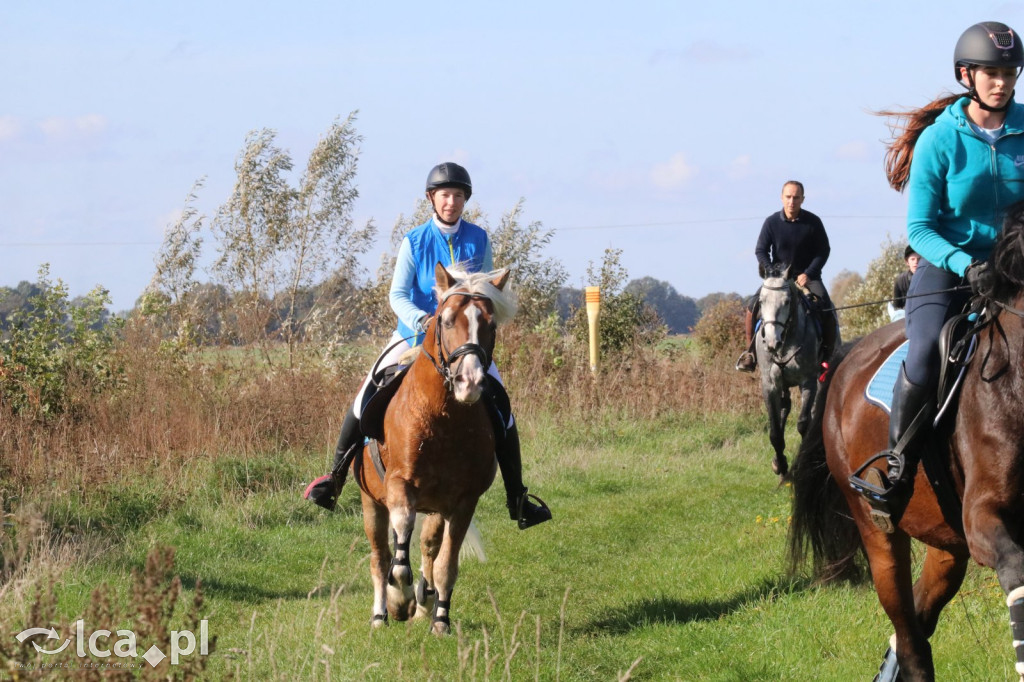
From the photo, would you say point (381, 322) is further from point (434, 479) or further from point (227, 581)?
point (434, 479)

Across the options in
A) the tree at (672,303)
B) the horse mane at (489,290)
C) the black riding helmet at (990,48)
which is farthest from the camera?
the tree at (672,303)

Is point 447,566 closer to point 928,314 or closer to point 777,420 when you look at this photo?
point 928,314

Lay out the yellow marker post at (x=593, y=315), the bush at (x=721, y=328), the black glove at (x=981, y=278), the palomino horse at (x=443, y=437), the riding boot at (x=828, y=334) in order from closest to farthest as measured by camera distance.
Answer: the black glove at (x=981, y=278), the palomino horse at (x=443, y=437), the riding boot at (x=828, y=334), the yellow marker post at (x=593, y=315), the bush at (x=721, y=328)

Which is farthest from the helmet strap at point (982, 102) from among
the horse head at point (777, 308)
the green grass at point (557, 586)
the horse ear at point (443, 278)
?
the horse head at point (777, 308)

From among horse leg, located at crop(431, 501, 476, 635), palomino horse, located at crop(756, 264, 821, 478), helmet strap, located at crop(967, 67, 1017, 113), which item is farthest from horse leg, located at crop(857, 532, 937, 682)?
palomino horse, located at crop(756, 264, 821, 478)

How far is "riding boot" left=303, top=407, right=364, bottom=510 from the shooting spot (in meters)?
7.61

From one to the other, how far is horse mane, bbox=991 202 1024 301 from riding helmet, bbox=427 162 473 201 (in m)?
3.96

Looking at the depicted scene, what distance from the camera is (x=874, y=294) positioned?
39656mm

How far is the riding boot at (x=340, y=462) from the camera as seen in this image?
300 inches

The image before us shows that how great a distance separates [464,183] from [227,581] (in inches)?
143

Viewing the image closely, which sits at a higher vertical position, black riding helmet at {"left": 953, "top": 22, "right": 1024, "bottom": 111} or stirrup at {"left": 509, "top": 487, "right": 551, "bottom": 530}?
black riding helmet at {"left": 953, "top": 22, "right": 1024, "bottom": 111}

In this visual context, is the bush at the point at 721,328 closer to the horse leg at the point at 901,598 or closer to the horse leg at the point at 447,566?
the horse leg at the point at 447,566

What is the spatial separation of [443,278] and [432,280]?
92cm

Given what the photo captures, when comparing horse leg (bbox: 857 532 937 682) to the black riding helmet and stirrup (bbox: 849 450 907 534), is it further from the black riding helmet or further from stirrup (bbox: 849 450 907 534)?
the black riding helmet
